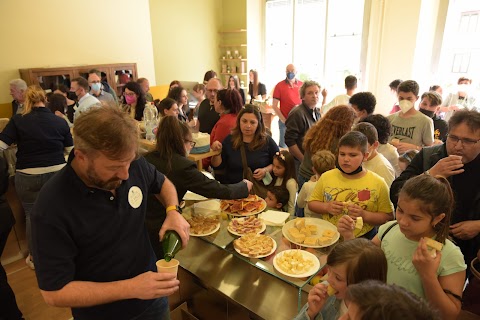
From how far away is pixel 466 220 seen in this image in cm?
185

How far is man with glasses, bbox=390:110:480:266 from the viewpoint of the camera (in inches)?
70.2

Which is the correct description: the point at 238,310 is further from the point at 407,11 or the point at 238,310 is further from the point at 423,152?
the point at 407,11

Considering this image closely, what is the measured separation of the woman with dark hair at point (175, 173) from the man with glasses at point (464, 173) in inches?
51.3

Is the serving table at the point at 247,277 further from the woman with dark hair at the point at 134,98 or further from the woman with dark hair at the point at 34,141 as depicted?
the woman with dark hair at the point at 134,98

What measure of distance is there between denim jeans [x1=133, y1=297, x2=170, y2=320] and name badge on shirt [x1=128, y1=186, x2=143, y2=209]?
0.57 m

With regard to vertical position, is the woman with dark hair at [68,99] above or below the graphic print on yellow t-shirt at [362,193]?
above

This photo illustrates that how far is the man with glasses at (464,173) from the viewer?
178 centimetres

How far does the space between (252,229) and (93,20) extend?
6.21m

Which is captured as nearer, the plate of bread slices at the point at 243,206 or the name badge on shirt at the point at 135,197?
the name badge on shirt at the point at 135,197

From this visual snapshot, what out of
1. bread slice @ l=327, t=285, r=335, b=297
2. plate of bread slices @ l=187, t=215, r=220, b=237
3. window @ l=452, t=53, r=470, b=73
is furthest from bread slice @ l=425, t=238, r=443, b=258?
window @ l=452, t=53, r=470, b=73

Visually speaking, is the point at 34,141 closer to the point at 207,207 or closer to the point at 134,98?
the point at 134,98

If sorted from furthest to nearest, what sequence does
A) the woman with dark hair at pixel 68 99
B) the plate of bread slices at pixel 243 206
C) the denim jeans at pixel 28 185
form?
the woman with dark hair at pixel 68 99 < the denim jeans at pixel 28 185 < the plate of bread slices at pixel 243 206

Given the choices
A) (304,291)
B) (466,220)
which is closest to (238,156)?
(304,291)

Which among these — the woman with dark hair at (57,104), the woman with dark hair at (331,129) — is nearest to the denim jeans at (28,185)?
the woman with dark hair at (57,104)
